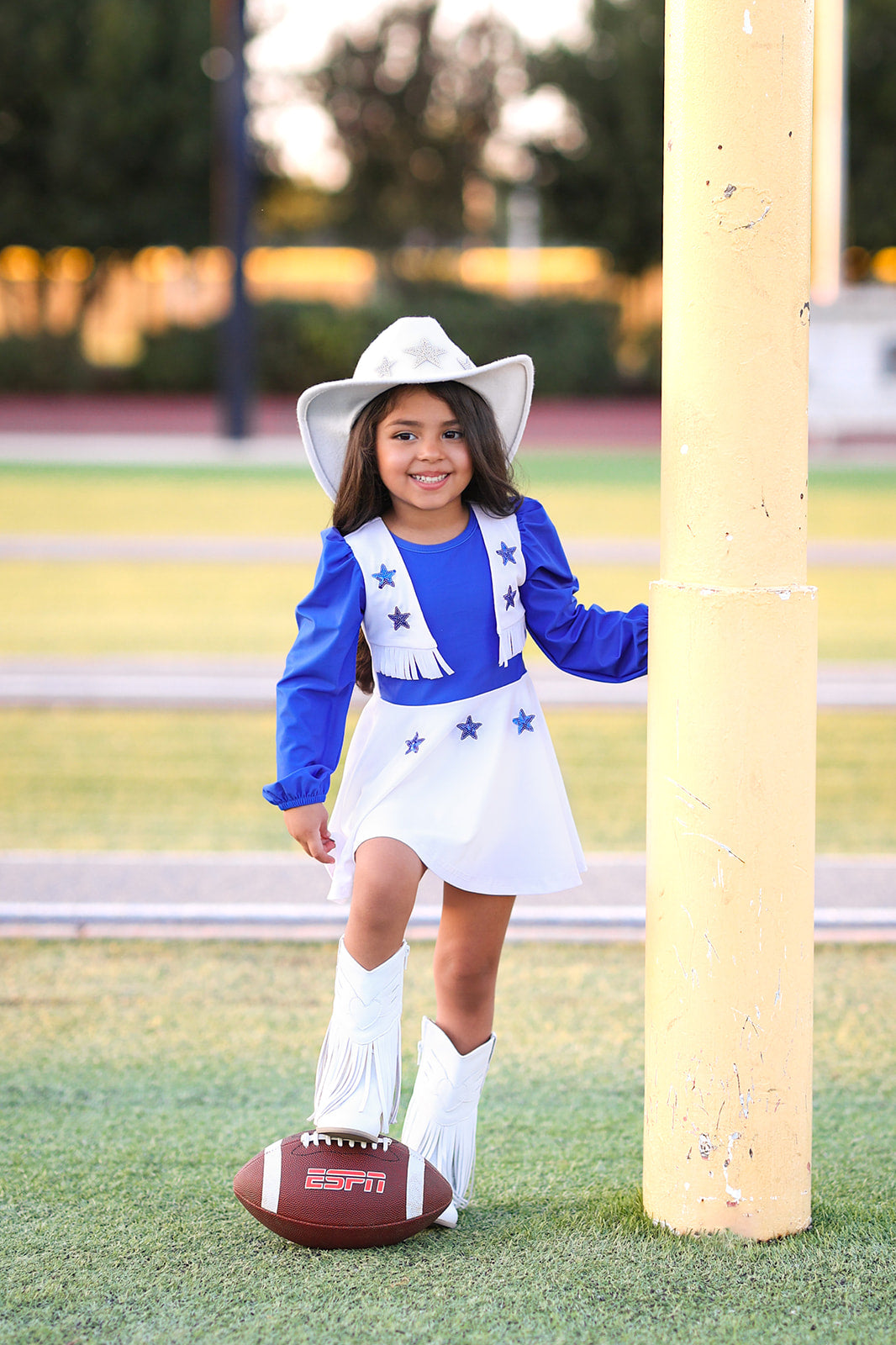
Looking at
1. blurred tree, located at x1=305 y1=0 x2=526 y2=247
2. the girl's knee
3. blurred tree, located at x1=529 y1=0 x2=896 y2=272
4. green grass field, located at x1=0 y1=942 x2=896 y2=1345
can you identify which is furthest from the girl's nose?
blurred tree, located at x1=305 y1=0 x2=526 y2=247

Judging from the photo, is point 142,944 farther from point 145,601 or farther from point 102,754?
point 145,601

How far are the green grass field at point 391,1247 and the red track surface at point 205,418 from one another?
1985 cm

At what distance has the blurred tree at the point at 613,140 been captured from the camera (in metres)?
34.7

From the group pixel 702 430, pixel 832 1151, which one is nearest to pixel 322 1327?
pixel 832 1151

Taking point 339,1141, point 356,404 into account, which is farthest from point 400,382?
point 339,1141

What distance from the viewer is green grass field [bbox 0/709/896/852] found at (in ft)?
16.9

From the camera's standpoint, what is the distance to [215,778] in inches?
232

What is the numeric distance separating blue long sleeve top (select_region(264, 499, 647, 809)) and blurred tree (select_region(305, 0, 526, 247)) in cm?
3933

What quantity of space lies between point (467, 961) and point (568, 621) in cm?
60

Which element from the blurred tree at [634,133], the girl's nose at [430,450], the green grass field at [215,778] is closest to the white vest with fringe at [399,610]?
the girl's nose at [430,450]

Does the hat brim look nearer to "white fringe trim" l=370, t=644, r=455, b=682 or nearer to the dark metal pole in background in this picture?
"white fringe trim" l=370, t=644, r=455, b=682

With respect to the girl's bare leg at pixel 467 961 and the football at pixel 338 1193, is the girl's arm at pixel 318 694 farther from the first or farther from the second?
the football at pixel 338 1193

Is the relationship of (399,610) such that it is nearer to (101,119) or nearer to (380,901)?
(380,901)

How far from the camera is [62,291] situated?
38.3m
